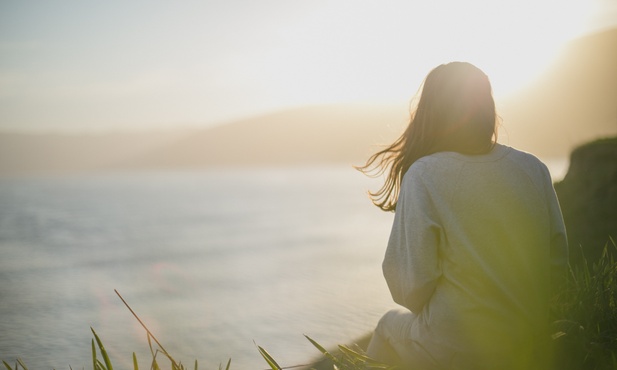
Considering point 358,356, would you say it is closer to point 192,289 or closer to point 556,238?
point 556,238

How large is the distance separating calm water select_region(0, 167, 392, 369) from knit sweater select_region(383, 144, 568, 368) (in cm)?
144

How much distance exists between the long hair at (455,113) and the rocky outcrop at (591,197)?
132 inches

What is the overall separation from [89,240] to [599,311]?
59.7 ft

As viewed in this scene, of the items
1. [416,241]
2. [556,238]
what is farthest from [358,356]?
[556,238]

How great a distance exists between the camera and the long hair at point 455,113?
245 centimetres

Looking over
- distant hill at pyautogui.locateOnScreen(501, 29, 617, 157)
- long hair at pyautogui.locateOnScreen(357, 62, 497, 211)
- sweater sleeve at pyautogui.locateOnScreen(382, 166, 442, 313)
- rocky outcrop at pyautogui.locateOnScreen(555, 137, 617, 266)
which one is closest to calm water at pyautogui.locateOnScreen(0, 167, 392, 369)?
sweater sleeve at pyautogui.locateOnScreen(382, 166, 442, 313)

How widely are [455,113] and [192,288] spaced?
9495 mm

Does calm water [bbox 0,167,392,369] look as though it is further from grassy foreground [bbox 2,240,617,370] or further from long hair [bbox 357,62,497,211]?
long hair [bbox 357,62,497,211]

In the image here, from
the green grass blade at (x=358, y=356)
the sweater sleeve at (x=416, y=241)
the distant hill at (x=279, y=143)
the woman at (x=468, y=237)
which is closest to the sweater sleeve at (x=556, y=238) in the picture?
the woman at (x=468, y=237)

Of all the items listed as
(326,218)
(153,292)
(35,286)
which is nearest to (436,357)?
(153,292)

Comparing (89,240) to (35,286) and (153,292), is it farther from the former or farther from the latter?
(153,292)

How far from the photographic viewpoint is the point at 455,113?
8.13 feet

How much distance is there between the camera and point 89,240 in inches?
749

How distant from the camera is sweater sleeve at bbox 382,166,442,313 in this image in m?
2.35
